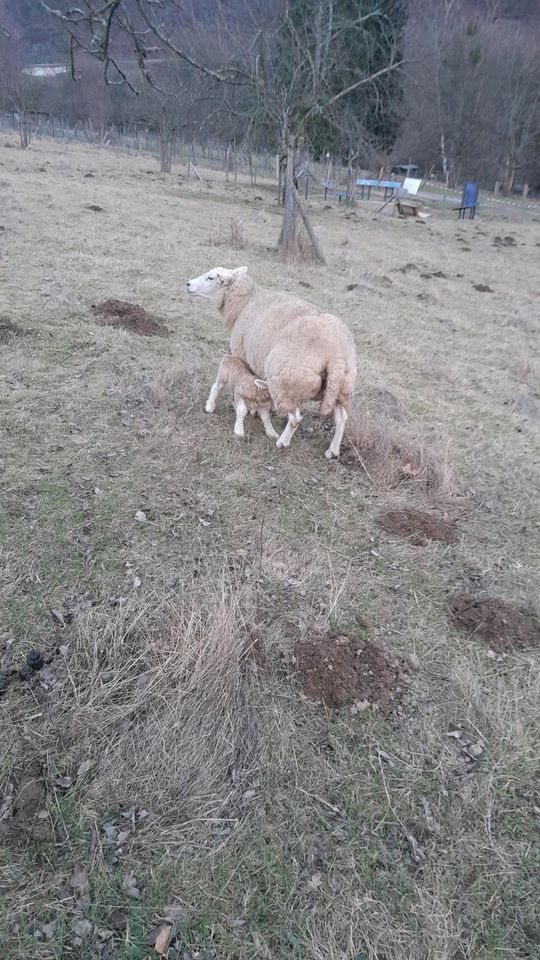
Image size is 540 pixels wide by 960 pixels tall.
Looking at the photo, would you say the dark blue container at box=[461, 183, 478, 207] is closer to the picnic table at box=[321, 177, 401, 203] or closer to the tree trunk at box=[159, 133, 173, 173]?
the picnic table at box=[321, 177, 401, 203]

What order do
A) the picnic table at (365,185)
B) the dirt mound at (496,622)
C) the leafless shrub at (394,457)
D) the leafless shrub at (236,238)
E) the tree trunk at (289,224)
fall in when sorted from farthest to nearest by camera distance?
the picnic table at (365,185) < the leafless shrub at (236,238) < the tree trunk at (289,224) < the leafless shrub at (394,457) < the dirt mound at (496,622)

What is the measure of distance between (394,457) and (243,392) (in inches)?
58.0

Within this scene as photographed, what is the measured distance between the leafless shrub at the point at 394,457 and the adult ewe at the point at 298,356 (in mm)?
275

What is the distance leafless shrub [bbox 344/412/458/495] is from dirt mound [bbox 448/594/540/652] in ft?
4.52

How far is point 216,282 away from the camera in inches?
223

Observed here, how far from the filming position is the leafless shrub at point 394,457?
4852mm

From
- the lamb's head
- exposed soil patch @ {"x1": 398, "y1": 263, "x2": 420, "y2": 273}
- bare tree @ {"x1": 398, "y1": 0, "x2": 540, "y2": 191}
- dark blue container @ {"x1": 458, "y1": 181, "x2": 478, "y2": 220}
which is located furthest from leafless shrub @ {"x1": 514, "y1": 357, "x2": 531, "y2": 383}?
bare tree @ {"x1": 398, "y1": 0, "x2": 540, "y2": 191}

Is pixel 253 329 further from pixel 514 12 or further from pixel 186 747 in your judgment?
pixel 514 12

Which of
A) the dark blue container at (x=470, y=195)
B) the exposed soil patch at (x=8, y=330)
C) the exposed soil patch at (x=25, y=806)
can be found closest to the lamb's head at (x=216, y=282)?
the exposed soil patch at (x=8, y=330)

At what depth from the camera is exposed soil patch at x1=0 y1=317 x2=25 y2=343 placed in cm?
643

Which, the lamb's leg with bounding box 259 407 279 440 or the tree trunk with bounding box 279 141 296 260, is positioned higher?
the tree trunk with bounding box 279 141 296 260

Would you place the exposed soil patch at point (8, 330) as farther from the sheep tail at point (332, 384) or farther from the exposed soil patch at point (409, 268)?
the exposed soil patch at point (409, 268)

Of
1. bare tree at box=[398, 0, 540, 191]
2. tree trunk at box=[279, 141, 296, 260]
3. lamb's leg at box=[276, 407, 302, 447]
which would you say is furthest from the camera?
bare tree at box=[398, 0, 540, 191]

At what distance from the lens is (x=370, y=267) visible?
1384 cm
